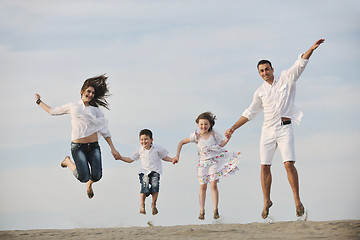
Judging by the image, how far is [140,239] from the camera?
8539mm

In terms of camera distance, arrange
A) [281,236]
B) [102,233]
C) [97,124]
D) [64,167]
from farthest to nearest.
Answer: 1. [64,167]
2. [97,124]
3. [102,233]
4. [281,236]

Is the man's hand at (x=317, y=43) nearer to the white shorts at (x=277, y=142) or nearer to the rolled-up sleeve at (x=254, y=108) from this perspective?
the rolled-up sleeve at (x=254, y=108)

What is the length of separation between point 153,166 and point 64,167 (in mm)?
1803

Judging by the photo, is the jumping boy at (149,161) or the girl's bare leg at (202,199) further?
the jumping boy at (149,161)

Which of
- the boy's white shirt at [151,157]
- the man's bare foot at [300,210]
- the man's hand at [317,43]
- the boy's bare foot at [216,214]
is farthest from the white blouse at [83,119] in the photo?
the man's hand at [317,43]

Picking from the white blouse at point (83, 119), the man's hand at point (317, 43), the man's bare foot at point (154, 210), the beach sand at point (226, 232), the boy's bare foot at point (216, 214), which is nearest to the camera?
the beach sand at point (226, 232)

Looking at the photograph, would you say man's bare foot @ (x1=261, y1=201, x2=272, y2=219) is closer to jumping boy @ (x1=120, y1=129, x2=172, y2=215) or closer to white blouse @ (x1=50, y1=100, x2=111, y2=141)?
jumping boy @ (x1=120, y1=129, x2=172, y2=215)

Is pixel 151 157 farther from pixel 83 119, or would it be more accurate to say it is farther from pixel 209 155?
pixel 83 119

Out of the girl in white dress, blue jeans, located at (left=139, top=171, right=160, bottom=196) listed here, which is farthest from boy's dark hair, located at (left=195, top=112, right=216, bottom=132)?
blue jeans, located at (left=139, top=171, right=160, bottom=196)

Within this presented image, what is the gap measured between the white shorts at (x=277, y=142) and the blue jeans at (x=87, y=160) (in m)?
3.08

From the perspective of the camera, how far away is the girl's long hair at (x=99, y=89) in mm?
10789

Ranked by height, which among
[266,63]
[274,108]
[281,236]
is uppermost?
[266,63]

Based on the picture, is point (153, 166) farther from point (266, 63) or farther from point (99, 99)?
point (266, 63)

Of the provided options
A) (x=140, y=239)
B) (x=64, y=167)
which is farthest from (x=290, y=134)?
Result: (x=64, y=167)
